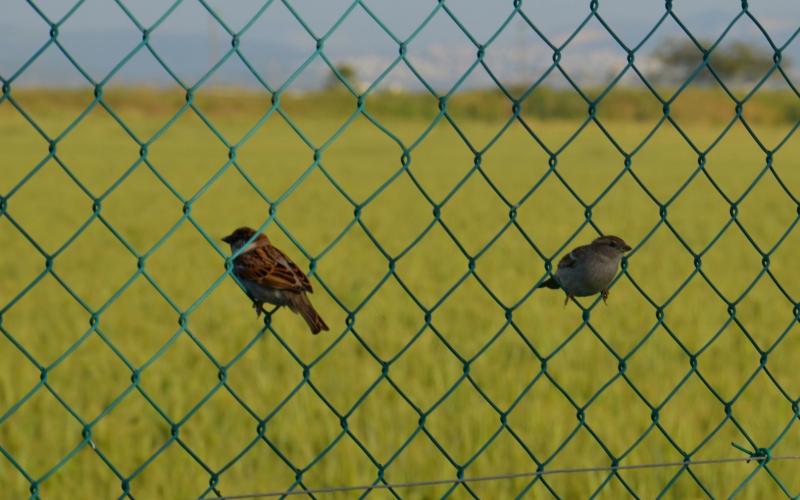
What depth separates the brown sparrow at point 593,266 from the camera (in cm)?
309

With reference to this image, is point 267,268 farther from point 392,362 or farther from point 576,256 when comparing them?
point 576,256

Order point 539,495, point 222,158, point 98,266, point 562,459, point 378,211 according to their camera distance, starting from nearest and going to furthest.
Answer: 1. point 539,495
2. point 562,459
3. point 98,266
4. point 378,211
5. point 222,158

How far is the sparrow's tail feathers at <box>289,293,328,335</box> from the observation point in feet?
9.35

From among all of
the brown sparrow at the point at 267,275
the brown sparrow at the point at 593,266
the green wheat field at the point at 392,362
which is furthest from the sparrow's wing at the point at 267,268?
the brown sparrow at the point at 593,266

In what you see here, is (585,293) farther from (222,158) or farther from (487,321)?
(222,158)

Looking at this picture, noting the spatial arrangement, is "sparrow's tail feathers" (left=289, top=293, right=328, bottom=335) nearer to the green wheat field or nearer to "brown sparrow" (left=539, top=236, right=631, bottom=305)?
the green wheat field

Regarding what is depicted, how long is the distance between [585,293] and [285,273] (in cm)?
80

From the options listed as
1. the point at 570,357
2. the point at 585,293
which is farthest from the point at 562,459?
the point at 570,357

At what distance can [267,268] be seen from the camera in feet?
9.12

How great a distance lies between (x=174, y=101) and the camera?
181ft

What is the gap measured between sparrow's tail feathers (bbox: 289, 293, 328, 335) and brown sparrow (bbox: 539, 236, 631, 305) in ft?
2.03

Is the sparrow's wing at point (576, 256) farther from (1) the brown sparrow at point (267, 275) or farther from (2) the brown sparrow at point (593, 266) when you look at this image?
(1) the brown sparrow at point (267, 275)

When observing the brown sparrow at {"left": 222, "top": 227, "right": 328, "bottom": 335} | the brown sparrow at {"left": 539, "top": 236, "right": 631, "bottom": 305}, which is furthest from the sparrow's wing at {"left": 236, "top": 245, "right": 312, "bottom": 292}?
the brown sparrow at {"left": 539, "top": 236, "right": 631, "bottom": 305}

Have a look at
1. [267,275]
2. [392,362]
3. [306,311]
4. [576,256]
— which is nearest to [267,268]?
[267,275]
